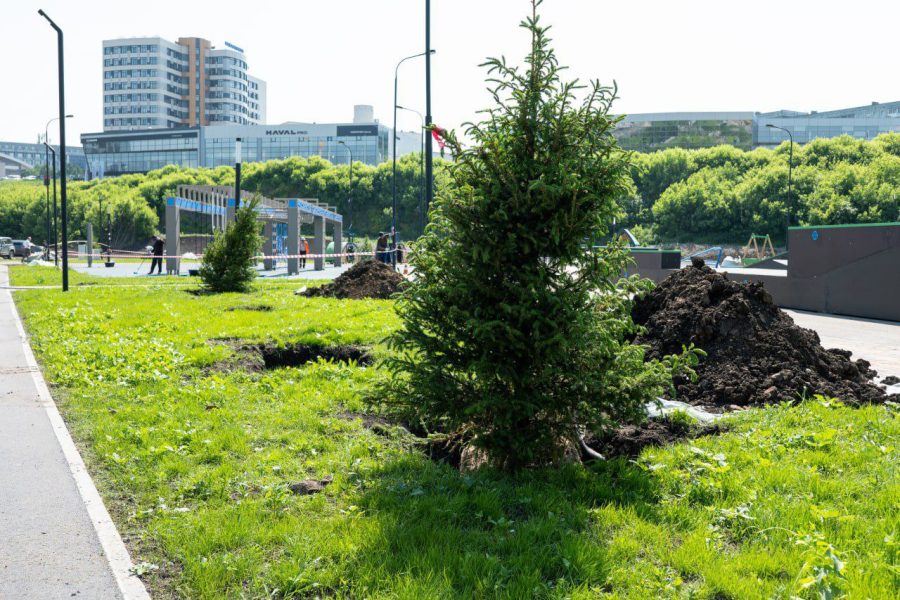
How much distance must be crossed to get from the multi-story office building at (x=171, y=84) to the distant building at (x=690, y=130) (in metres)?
88.8

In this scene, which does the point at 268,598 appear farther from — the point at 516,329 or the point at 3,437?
the point at 3,437

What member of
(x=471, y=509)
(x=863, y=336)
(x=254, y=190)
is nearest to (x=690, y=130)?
(x=254, y=190)

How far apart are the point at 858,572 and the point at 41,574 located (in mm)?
4083

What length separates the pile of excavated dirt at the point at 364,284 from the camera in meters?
18.0

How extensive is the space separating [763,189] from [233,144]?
90661mm

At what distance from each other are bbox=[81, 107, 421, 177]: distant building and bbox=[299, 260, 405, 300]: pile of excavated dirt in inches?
4096

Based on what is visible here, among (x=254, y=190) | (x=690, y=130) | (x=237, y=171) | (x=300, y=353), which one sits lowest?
(x=300, y=353)

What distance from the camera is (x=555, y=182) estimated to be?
15.9 feet

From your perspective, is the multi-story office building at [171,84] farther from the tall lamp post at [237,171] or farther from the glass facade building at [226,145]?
the tall lamp post at [237,171]

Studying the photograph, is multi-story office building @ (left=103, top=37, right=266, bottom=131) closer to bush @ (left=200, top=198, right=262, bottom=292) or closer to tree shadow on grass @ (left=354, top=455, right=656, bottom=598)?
bush @ (left=200, top=198, right=262, bottom=292)

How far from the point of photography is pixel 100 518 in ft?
15.1

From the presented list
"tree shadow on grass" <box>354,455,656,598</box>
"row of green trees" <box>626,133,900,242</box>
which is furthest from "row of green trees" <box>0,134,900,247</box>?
"tree shadow on grass" <box>354,455,656,598</box>

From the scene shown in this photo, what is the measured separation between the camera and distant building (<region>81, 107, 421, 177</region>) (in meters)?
123

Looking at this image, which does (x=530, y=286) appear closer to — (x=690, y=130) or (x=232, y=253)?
(x=232, y=253)
